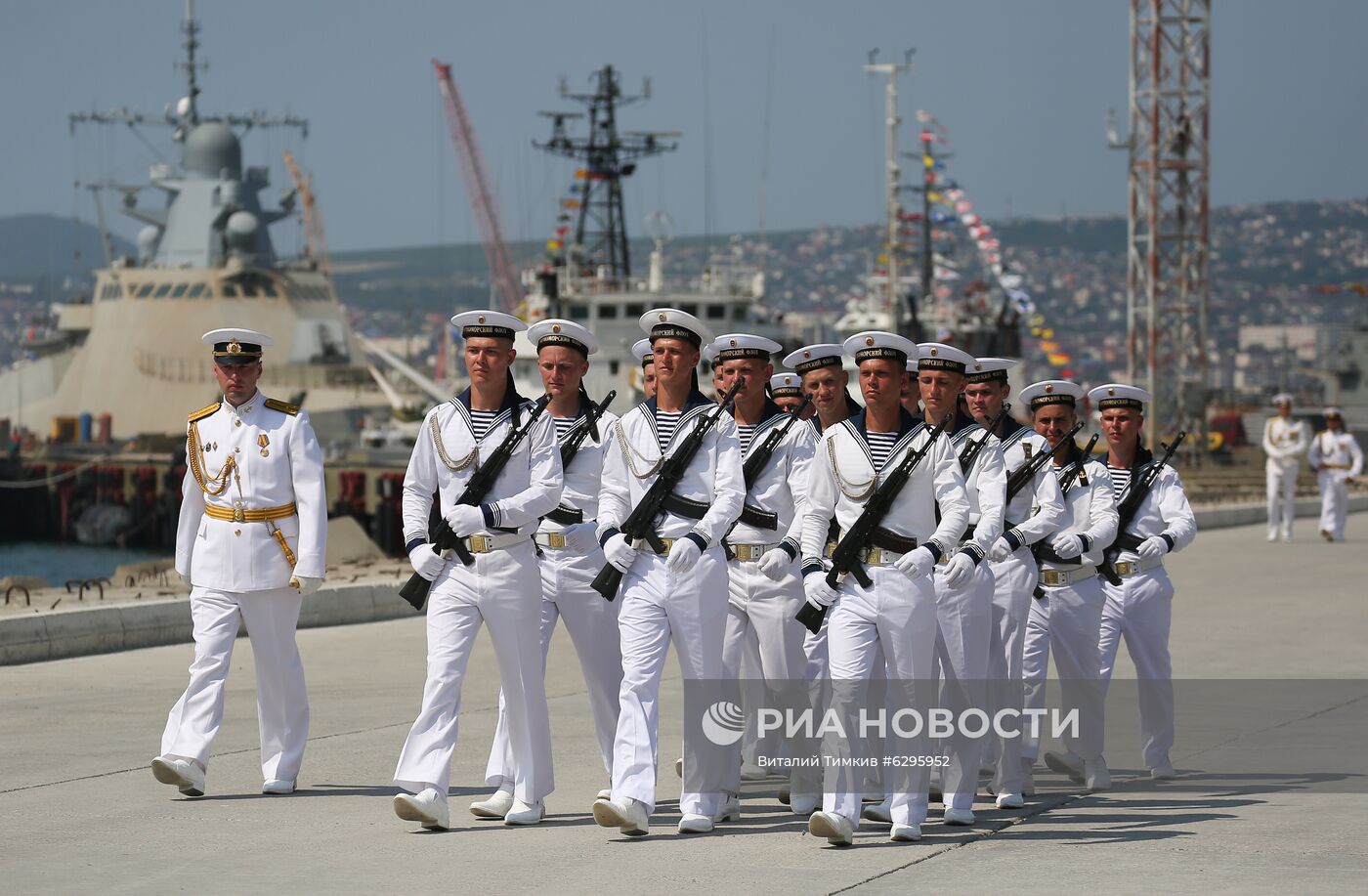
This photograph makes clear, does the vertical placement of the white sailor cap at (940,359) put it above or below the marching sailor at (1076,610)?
above

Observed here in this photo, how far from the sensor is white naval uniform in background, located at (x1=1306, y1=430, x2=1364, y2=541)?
994 inches

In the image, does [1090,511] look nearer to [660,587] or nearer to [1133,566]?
[1133,566]

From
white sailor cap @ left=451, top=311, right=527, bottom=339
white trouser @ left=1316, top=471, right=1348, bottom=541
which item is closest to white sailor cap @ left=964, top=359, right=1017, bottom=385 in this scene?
white sailor cap @ left=451, top=311, right=527, bottom=339

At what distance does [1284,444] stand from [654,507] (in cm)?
1913

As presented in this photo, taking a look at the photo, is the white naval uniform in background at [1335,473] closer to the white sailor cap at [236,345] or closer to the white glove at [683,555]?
the white sailor cap at [236,345]

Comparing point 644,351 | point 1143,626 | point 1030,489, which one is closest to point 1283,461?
point 1143,626

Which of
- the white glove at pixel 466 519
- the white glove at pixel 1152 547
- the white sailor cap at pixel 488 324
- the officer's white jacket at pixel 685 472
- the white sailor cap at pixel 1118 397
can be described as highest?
the white sailor cap at pixel 488 324

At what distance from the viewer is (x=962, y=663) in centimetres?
793

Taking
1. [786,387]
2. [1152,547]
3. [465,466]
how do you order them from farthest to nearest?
[786,387] < [1152,547] < [465,466]

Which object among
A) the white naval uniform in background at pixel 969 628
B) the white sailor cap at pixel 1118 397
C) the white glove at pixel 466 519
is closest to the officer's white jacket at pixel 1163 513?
the white sailor cap at pixel 1118 397

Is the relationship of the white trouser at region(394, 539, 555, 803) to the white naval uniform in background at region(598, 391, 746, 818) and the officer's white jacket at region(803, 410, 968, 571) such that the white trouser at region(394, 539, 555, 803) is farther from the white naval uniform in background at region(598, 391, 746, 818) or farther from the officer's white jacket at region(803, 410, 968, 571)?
the officer's white jacket at region(803, 410, 968, 571)

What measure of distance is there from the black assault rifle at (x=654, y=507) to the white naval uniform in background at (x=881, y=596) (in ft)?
1.62

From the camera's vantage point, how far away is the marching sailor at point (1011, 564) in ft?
27.0

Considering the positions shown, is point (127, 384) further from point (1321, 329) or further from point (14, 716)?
point (1321, 329)
